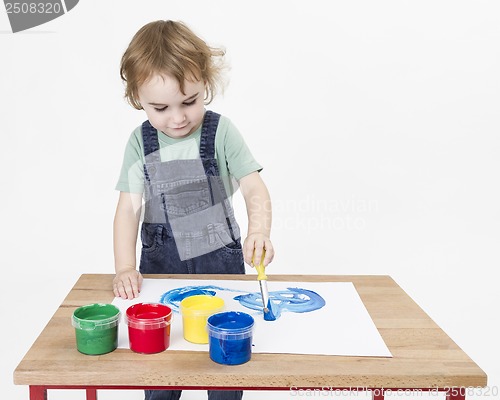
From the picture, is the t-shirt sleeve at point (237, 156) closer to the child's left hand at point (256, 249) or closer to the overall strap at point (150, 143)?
the overall strap at point (150, 143)

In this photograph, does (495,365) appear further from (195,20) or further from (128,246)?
(195,20)

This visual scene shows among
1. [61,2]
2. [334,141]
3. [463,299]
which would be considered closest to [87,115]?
[61,2]

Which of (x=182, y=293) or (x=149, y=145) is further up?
(x=149, y=145)

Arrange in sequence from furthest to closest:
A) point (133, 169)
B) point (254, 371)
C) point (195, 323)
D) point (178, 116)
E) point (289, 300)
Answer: point (133, 169), point (178, 116), point (289, 300), point (195, 323), point (254, 371)

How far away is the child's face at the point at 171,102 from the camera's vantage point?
185 centimetres

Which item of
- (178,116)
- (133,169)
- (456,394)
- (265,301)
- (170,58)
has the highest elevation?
(170,58)

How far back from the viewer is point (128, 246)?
1.99m

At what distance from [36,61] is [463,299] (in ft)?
7.30

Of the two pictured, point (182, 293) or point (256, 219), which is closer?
point (182, 293)

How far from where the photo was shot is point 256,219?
1993 mm

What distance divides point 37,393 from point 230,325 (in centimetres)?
40

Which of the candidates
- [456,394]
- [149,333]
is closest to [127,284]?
[149,333]

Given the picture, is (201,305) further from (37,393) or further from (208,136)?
(208,136)

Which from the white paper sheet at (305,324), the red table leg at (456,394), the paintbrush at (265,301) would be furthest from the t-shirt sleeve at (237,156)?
the red table leg at (456,394)
